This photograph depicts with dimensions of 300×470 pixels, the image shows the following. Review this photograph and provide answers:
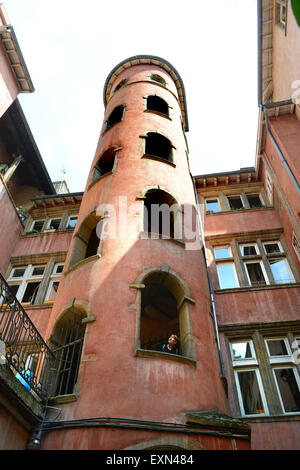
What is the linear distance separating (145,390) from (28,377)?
7.59 ft

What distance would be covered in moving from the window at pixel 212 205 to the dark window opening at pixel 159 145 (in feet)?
10.1

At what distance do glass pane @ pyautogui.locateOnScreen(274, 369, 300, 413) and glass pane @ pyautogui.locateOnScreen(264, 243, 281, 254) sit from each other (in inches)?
195

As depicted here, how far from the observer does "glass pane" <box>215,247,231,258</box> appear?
1373cm

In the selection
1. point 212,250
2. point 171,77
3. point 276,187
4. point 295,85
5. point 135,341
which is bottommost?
point 135,341

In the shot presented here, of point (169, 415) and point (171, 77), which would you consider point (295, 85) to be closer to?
point (171, 77)

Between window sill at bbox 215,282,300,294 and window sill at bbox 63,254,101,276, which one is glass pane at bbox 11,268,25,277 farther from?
window sill at bbox 215,282,300,294

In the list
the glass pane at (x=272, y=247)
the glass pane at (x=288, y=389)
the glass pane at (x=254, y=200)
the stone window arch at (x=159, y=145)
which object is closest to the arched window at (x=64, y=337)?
the glass pane at (x=288, y=389)

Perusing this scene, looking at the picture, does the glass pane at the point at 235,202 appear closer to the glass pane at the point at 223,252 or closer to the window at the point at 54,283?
the glass pane at the point at 223,252

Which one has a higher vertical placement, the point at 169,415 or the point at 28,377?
the point at 28,377

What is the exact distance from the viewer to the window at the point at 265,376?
918 centimetres

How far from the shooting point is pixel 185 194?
12.5 meters

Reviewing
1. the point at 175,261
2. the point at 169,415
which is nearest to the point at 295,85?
the point at 175,261

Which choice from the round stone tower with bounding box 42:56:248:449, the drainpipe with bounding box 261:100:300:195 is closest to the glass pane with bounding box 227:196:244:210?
the round stone tower with bounding box 42:56:248:449

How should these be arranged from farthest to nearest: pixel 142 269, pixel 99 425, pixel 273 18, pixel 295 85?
pixel 273 18 < pixel 295 85 < pixel 142 269 < pixel 99 425
